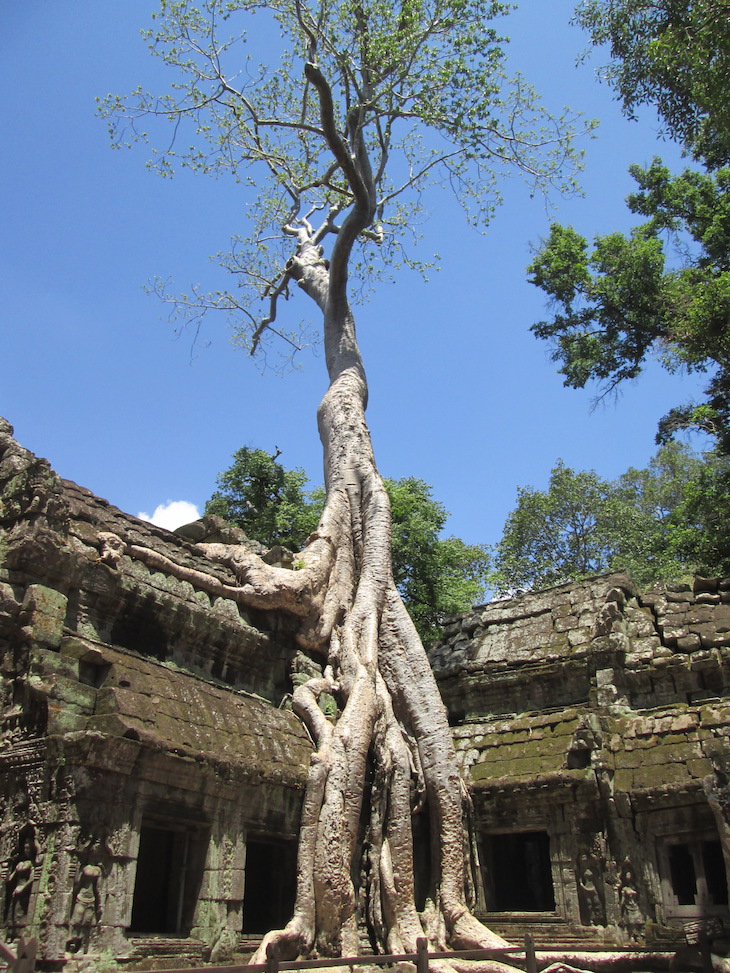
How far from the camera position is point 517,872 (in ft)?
30.2

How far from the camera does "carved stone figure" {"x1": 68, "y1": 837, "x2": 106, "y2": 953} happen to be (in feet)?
15.2

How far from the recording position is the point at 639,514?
20719 mm

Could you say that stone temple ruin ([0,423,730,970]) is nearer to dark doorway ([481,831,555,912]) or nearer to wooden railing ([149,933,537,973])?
dark doorway ([481,831,555,912])

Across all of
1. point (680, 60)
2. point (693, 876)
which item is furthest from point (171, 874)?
point (680, 60)

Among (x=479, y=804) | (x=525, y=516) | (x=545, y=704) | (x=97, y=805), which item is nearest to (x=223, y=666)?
(x=97, y=805)

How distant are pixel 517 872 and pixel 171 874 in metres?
4.93

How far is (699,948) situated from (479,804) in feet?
8.45

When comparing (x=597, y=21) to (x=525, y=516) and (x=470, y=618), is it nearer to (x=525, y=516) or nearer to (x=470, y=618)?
(x=470, y=618)

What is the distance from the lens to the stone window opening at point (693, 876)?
6.70 metres

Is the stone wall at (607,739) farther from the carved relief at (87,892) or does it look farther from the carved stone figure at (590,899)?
the carved relief at (87,892)

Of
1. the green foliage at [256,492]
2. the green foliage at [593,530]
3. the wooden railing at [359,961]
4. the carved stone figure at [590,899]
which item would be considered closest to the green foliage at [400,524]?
the green foliage at [256,492]

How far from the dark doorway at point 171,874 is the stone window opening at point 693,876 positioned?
3.97 meters

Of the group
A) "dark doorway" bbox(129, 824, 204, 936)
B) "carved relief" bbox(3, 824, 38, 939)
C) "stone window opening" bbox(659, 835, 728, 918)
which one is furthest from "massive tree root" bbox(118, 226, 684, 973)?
"carved relief" bbox(3, 824, 38, 939)

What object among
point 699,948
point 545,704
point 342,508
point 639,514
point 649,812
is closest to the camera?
point 699,948
